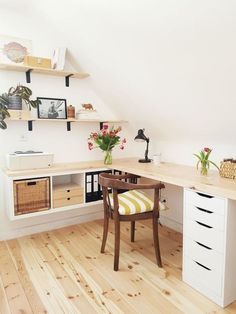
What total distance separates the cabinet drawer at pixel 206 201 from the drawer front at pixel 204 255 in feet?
0.91

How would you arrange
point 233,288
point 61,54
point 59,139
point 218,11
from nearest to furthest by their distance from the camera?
point 218,11 < point 233,288 < point 61,54 < point 59,139

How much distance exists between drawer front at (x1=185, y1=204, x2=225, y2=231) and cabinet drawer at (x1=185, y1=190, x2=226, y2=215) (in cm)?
3

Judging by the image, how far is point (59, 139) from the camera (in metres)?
3.01

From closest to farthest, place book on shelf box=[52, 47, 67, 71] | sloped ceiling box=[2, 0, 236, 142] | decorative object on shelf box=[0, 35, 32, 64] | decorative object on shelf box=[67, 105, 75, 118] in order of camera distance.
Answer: sloped ceiling box=[2, 0, 236, 142]
decorative object on shelf box=[0, 35, 32, 64]
book on shelf box=[52, 47, 67, 71]
decorative object on shelf box=[67, 105, 75, 118]

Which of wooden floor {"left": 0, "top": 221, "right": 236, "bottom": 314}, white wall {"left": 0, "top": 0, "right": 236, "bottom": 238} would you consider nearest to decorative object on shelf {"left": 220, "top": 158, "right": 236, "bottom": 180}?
white wall {"left": 0, "top": 0, "right": 236, "bottom": 238}

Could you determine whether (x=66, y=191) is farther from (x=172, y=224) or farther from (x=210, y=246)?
(x=210, y=246)

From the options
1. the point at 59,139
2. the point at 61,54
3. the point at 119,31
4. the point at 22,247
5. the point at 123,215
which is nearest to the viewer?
the point at 119,31

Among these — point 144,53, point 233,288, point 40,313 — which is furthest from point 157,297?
point 144,53

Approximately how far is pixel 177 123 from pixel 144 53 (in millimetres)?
840

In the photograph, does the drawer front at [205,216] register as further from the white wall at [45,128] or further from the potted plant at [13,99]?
the potted plant at [13,99]

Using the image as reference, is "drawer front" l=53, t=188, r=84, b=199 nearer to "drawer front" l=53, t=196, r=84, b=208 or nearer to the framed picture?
"drawer front" l=53, t=196, r=84, b=208

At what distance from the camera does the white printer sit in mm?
2457

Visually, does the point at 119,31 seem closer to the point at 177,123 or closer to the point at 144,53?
the point at 144,53

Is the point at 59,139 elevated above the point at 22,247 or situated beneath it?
elevated above
